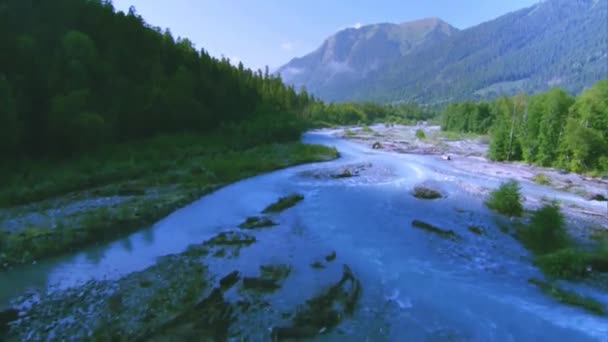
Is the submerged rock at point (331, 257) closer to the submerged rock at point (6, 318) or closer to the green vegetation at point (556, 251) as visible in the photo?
the green vegetation at point (556, 251)

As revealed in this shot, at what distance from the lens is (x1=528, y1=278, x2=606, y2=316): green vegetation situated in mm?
8359

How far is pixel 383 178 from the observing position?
82.2ft

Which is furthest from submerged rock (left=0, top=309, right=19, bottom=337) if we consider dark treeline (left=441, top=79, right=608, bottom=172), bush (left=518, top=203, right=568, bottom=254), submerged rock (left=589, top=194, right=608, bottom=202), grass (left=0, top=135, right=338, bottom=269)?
dark treeline (left=441, top=79, right=608, bottom=172)

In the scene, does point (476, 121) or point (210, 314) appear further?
point (476, 121)

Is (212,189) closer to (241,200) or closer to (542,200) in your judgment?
(241,200)

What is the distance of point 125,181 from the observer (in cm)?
1997

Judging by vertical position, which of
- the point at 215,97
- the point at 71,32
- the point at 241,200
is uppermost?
the point at 71,32

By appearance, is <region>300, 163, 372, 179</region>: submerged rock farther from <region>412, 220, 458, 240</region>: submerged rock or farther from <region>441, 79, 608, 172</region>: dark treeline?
<region>441, 79, 608, 172</region>: dark treeline

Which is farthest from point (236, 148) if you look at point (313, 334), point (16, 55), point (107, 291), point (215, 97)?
point (313, 334)

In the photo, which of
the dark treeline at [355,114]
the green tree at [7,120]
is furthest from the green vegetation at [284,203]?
the dark treeline at [355,114]

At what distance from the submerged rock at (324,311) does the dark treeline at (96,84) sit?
19.6 m

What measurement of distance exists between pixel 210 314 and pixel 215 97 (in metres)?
34.7

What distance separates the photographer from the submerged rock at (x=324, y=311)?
7211 mm

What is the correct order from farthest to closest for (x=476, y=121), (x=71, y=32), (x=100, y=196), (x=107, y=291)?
(x=476, y=121) < (x=71, y=32) < (x=100, y=196) < (x=107, y=291)
